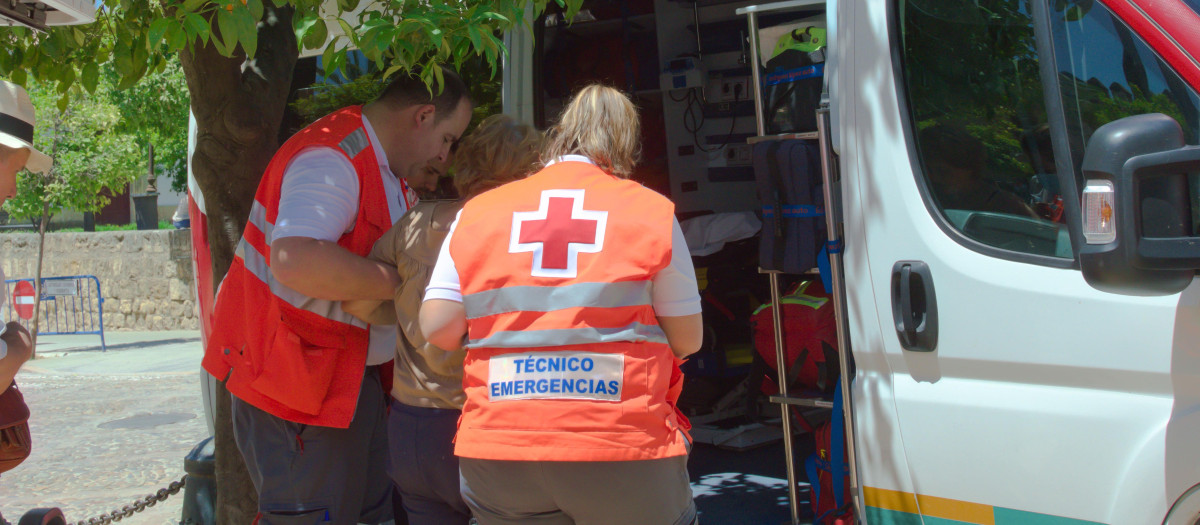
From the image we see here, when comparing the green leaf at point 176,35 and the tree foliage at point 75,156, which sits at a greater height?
the tree foliage at point 75,156

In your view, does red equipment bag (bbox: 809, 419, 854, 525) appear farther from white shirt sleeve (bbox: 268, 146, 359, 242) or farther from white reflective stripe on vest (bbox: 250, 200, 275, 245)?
white reflective stripe on vest (bbox: 250, 200, 275, 245)

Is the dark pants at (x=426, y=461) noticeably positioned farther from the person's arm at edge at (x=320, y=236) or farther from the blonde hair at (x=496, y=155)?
the blonde hair at (x=496, y=155)

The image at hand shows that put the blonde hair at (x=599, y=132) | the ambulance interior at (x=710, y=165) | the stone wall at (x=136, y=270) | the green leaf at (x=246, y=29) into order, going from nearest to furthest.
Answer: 1. the blonde hair at (x=599, y=132)
2. the green leaf at (x=246, y=29)
3. the ambulance interior at (x=710, y=165)
4. the stone wall at (x=136, y=270)

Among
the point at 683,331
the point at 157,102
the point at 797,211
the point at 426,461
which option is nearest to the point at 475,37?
the point at 683,331

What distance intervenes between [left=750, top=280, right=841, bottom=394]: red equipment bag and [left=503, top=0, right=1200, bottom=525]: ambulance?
64 centimetres

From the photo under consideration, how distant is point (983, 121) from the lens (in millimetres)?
2117

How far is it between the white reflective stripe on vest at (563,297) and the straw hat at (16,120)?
1353 mm

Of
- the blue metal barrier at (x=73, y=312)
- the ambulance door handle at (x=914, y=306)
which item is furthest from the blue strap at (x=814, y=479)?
the blue metal barrier at (x=73, y=312)

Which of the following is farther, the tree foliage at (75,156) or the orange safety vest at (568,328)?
the tree foliage at (75,156)

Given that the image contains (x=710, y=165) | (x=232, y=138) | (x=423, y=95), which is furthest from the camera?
(x=710, y=165)

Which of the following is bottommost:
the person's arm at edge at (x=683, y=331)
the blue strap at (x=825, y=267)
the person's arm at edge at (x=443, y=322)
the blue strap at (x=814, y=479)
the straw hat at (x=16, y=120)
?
the blue strap at (x=814, y=479)

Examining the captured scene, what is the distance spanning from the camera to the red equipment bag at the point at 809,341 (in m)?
3.18

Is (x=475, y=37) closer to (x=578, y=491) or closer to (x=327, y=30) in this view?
(x=327, y=30)

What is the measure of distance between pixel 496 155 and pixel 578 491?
2.78ft
